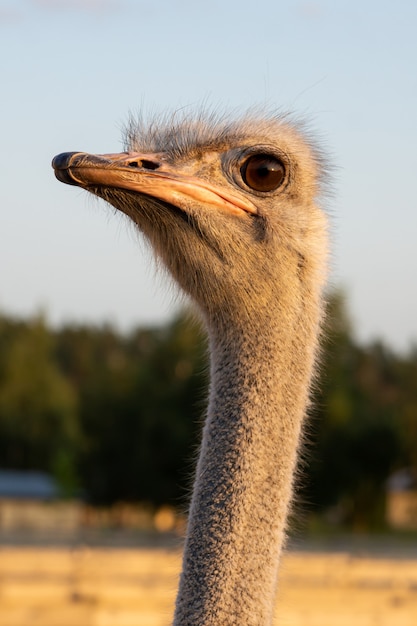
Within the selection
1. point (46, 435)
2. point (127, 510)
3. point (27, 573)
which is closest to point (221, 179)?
point (27, 573)

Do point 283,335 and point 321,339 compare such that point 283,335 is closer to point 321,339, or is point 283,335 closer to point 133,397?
point 321,339

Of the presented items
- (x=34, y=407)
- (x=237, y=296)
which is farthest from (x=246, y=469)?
(x=34, y=407)

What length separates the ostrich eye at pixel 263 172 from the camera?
3.31m

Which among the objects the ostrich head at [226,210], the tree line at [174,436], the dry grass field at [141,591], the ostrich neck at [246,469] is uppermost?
the tree line at [174,436]

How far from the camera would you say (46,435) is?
61.1 m

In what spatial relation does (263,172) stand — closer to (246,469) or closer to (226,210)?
(226,210)

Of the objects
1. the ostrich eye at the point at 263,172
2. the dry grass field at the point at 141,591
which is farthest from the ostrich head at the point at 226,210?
the dry grass field at the point at 141,591

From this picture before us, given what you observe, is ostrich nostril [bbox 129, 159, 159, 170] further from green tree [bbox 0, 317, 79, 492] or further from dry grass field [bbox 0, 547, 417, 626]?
green tree [bbox 0, 317, 79, 492]

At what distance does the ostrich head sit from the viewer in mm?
3240

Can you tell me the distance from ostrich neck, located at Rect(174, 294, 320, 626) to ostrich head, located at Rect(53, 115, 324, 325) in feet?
0.30

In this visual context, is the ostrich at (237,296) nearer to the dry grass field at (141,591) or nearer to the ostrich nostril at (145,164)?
the ostrich nostril at (145,164)

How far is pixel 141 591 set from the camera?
13.0m

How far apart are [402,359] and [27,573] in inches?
2782

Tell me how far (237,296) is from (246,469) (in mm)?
442
